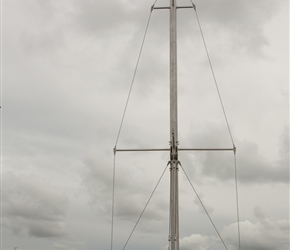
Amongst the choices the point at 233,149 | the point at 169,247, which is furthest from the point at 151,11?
the point at 169,247

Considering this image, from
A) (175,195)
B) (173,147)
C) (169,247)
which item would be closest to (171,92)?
(173,147)

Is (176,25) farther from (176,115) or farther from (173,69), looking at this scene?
(176,115)

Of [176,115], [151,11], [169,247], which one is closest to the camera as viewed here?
[169,247]

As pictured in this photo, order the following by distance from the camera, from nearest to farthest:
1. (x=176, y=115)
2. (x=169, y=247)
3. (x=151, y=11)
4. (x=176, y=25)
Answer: (x=169, y=247) < (x=176, y=115) < (x=176, y=25) < (x=151, y=11)

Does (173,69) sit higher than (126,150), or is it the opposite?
(173,69)

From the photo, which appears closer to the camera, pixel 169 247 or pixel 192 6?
pixel 169 247

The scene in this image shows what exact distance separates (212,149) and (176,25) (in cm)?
746

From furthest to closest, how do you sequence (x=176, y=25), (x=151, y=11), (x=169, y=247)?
(x=151, y=11), (x=176, y=25), (x=169, y=247)

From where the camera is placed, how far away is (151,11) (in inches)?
1258

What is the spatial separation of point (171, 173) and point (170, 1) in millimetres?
10532

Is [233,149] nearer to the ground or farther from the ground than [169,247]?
farther from the ground

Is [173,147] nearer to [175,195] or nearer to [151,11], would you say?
[175,195]

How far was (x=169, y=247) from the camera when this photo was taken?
2552cm

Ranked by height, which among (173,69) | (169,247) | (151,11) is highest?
(151,11)
